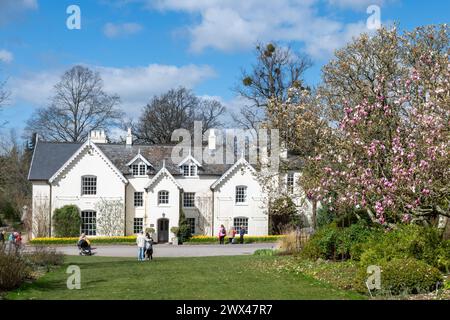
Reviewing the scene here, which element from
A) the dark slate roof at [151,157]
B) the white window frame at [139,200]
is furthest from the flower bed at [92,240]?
the dark slate roof at [151,157]

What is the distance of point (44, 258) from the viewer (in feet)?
76.8

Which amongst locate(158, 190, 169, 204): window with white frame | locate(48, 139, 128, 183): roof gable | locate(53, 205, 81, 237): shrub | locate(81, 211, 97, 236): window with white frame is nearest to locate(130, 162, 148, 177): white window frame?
locate(48, 139, 128, 183): roof gable

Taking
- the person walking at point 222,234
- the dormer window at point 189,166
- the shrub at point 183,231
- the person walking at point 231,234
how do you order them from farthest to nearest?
the dormer window at point 189,166
the shrub at point 183,231
the person walking at point 231,234
the person walking at point 222,234

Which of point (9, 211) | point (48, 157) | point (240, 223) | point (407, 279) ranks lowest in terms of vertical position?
point (240, 223)

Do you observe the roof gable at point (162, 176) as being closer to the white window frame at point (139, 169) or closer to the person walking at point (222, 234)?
the white window frame at point (139, 169)

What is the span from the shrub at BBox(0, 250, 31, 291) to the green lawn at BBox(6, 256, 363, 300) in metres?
0.32

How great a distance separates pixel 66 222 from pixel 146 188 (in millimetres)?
6841

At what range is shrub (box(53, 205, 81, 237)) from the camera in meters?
44.7

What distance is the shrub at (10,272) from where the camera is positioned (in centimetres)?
1588

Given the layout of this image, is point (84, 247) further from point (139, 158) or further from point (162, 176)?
point (139, 158)

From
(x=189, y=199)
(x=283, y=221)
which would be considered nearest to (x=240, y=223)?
(x=283, y=221)

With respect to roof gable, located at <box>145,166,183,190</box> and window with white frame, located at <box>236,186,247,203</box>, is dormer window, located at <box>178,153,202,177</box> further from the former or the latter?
window with white frame, located at <box>236,186,247,203</box>

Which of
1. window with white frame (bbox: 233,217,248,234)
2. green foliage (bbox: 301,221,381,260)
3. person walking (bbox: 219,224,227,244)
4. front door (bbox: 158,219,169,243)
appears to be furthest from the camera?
window with white frame (bbox: 233,217,248,234)

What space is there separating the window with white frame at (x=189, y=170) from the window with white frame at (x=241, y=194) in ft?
12.8
